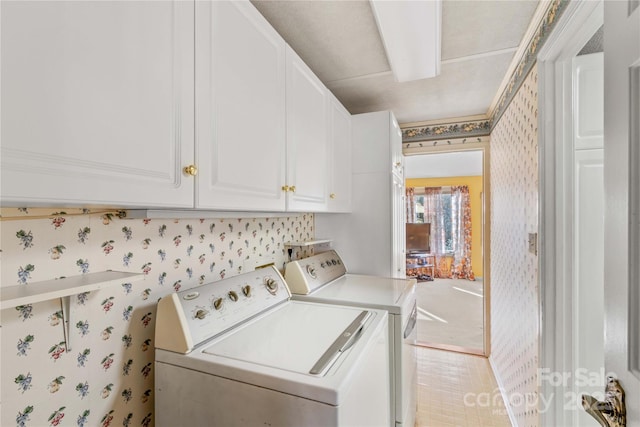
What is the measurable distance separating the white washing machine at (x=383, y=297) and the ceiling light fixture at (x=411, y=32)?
1256mm

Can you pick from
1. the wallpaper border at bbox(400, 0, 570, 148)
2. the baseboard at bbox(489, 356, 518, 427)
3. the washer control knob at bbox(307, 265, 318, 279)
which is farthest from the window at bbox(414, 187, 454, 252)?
the washer control knob at bbox(307, 265, 318, 279)

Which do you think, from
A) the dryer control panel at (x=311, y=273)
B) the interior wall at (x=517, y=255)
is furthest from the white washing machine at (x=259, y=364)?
the interior wall at (x=517, y=255)

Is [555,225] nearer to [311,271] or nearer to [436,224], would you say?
[311,271]

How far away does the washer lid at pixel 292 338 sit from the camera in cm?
92

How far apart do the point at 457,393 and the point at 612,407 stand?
6.52 feet

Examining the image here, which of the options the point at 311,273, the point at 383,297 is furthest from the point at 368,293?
the point at 311,273

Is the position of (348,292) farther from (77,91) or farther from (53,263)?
(77,91)

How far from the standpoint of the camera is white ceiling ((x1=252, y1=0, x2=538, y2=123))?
134 centimetres

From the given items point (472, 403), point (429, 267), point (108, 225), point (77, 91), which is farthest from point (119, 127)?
point (429, 267)

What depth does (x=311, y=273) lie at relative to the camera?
1.75 metres

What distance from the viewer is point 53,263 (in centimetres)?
80

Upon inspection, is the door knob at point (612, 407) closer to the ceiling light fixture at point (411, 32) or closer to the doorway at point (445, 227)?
the ceiling light fixture at point (411, 32)

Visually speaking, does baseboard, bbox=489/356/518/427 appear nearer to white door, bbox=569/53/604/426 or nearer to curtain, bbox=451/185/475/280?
white door, bbox=569/53/604/426

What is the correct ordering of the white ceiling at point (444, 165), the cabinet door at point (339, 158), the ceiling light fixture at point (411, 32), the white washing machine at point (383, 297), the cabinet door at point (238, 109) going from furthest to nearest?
1. the white ceiling at point (444, 165)
2. the cabinet door at point (339, 158)
3. the white washing machine at point (383, 297)
4. the ceiling light fixture at point (411, 32)
5. the cabinet door at point (238, 109)
